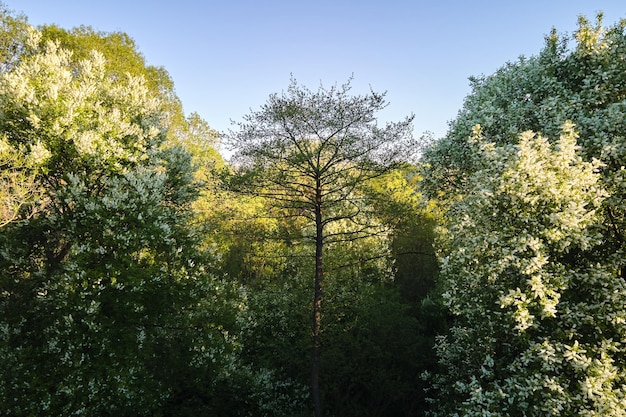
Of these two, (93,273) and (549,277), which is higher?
(93,273)

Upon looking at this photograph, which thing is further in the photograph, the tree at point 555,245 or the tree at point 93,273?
the tree at point 93,273

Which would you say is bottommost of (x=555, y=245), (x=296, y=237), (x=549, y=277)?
(x=549, y=277)

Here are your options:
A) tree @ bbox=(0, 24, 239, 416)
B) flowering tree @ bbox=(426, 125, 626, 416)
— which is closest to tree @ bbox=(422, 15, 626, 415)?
flowering tree @ bbox=(426, 125, 626, 416)

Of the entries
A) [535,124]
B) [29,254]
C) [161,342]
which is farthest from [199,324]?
[535,124]

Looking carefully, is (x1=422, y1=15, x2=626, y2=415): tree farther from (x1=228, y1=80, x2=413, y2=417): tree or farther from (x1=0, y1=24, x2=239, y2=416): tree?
(x1=0, y1=24, x2=239, y2=416): tree

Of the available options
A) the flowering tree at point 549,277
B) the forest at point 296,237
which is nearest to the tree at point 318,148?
the forest at point 296,237

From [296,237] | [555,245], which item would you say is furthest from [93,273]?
[555,245]

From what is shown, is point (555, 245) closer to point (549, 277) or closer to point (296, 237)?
point (549, 277)

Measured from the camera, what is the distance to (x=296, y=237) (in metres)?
16.3

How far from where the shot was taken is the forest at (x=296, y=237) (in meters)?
9.80

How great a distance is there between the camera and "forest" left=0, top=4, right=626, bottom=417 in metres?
9.80

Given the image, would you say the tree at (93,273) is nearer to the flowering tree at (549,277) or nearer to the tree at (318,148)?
the tree at (318,148)

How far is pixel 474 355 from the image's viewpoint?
13.8m

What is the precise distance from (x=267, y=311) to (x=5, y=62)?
20145 mm
